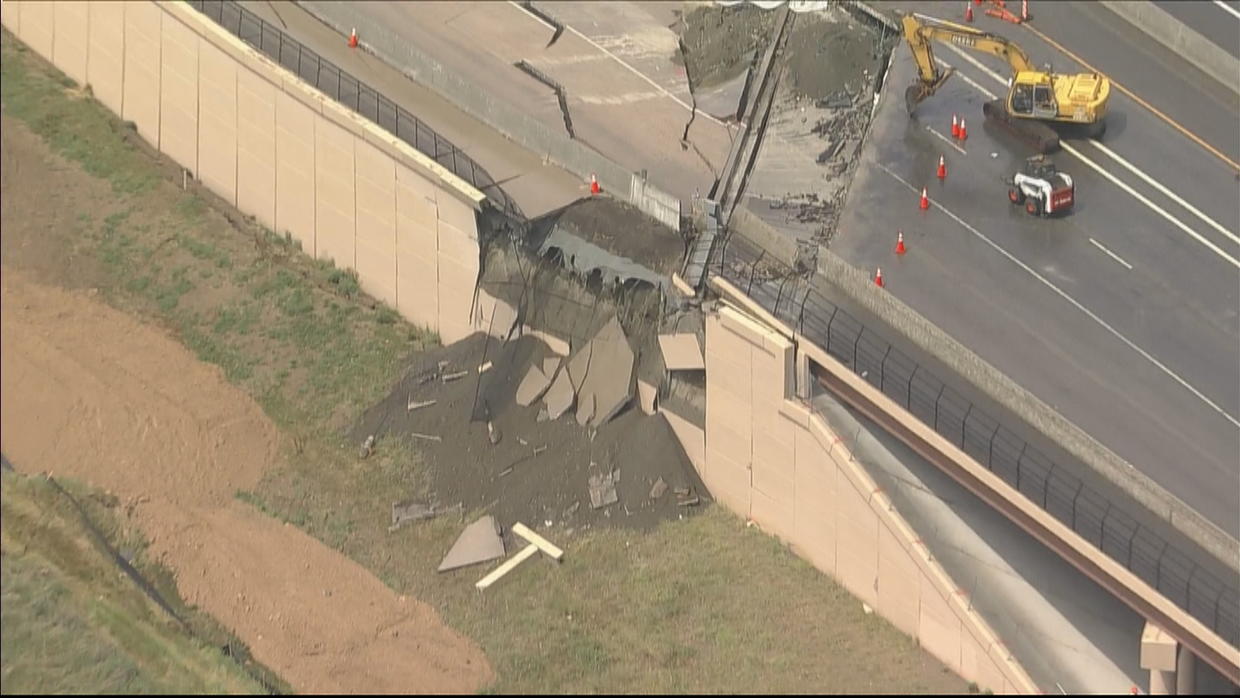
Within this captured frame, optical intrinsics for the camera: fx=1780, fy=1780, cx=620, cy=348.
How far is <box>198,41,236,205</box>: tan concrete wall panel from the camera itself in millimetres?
43562

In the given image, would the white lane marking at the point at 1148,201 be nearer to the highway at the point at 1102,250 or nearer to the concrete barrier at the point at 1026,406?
the highway at the point at 1102,250

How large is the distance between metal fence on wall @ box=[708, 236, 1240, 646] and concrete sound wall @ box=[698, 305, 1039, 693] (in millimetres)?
1118

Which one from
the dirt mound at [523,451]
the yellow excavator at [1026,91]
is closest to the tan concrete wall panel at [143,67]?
the dirt mound at [523,451]

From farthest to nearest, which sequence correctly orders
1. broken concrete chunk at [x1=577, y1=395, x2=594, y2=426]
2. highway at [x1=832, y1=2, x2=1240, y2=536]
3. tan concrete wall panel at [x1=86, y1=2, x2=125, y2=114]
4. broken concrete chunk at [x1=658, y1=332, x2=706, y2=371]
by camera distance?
1. tan concrete wall panel at [x1=86, y1=2, x2=125, y2=114]
2. broken concrete chunk at [x1=577, y1=395, x2=594, y2=426]
3. broken concrete chunk at [x1=658, y1=332, x2=706, y2=371]
4. highway at [x1=832, y1=2, x2=1240, y2=536]

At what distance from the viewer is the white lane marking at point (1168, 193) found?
37344 millimetres

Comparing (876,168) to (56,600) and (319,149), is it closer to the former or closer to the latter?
(319,149)

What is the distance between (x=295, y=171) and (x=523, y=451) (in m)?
10.1

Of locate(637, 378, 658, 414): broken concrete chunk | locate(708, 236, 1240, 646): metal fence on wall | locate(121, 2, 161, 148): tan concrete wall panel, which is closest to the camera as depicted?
locate(708, 236, 1240, 646): metal fence on wall

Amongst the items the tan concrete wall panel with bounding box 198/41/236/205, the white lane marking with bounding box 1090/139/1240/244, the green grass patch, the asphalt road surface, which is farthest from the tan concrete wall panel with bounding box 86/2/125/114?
the asphalt road surface

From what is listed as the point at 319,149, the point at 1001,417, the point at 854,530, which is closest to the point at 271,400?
the point at 319,149

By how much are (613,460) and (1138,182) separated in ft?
42.5

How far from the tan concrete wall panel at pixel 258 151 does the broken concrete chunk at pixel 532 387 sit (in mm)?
7738

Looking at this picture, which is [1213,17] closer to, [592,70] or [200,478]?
[592,70]

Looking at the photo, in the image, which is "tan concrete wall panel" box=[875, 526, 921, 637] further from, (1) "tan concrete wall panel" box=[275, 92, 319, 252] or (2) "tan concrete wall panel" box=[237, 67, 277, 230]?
(2) "tan concrete wall panel" box=[237, 67, 277, 230]
